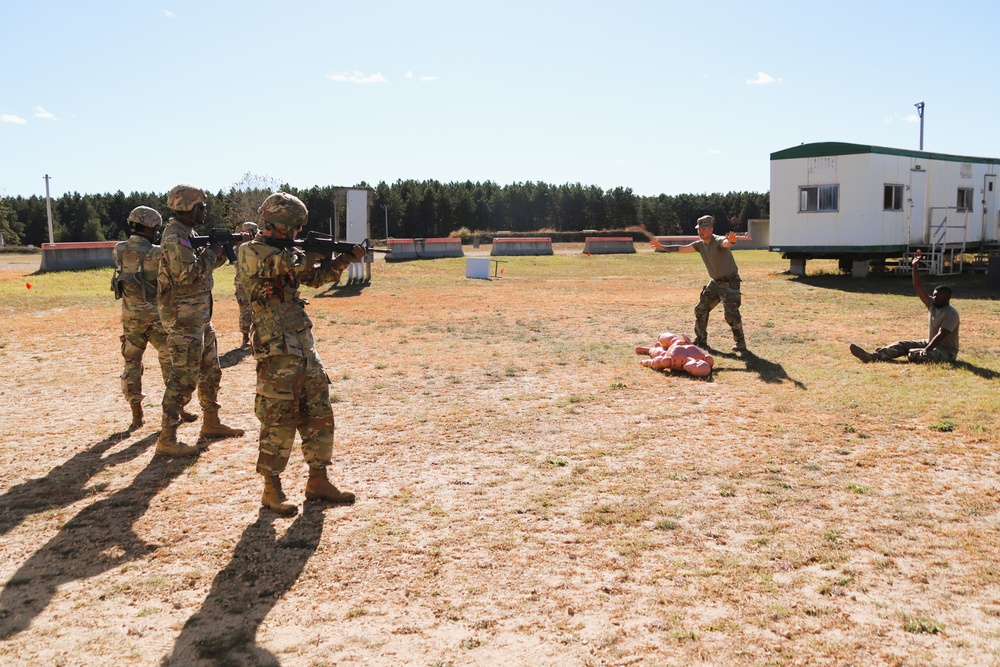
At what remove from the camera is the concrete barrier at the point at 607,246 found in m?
43.7

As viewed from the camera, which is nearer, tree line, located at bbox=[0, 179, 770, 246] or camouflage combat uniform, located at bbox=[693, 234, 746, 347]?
camouflage combat uniform, located at bbox=[693, 234, 746, 347]

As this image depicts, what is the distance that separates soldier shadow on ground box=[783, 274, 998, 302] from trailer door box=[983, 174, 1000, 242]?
333 cm

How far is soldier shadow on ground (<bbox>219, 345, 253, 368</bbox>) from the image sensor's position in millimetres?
10852

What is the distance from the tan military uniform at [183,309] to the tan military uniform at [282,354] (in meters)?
1.46

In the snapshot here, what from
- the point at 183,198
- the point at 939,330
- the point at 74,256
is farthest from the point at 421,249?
the point at 183,198

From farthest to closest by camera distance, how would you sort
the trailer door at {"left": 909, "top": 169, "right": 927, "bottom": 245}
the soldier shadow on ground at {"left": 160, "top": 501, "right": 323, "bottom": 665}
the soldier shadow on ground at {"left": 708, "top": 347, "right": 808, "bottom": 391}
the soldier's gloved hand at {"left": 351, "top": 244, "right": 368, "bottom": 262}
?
the trailer door at {"left": 909, "top": 169, "right": 927, "bottom": 245}, the soldier shadow on ground at {"left": 708, "top": 347, "right": 808, "bottom": 391}, the soldier's gloved hand at {"left": 351, "top": 244, "right": 368, "bottom": 262}, the soldier shadow on ground at {"left": 160, "top": 501, "right": 323, "bottom": 665}

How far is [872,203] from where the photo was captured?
73.5 ft

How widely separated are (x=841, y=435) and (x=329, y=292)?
54.7 feet

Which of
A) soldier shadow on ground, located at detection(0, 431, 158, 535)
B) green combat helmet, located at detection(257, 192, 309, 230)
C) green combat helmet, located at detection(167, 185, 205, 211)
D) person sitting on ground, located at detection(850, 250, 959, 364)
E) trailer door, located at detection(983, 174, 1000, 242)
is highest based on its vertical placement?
trailer door, located at detection(983, 174, 1000, 242)

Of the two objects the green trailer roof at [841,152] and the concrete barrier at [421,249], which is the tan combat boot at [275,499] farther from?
the concrete barrier at [421,249]

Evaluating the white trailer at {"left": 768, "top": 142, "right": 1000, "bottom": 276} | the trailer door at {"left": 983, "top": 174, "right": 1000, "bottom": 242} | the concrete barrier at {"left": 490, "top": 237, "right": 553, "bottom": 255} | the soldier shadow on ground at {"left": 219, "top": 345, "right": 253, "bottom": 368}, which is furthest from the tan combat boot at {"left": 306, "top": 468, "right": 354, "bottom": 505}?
the concrete barrier at {"left": 490, "top": 237, "right": 553, "bottom": 255}

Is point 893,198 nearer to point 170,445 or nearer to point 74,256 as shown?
point 170,445

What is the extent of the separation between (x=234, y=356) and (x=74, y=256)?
20.0 m

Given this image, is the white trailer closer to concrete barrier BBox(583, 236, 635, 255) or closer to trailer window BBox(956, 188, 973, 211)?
trailer window BBox(956, 188, 973, 211)
